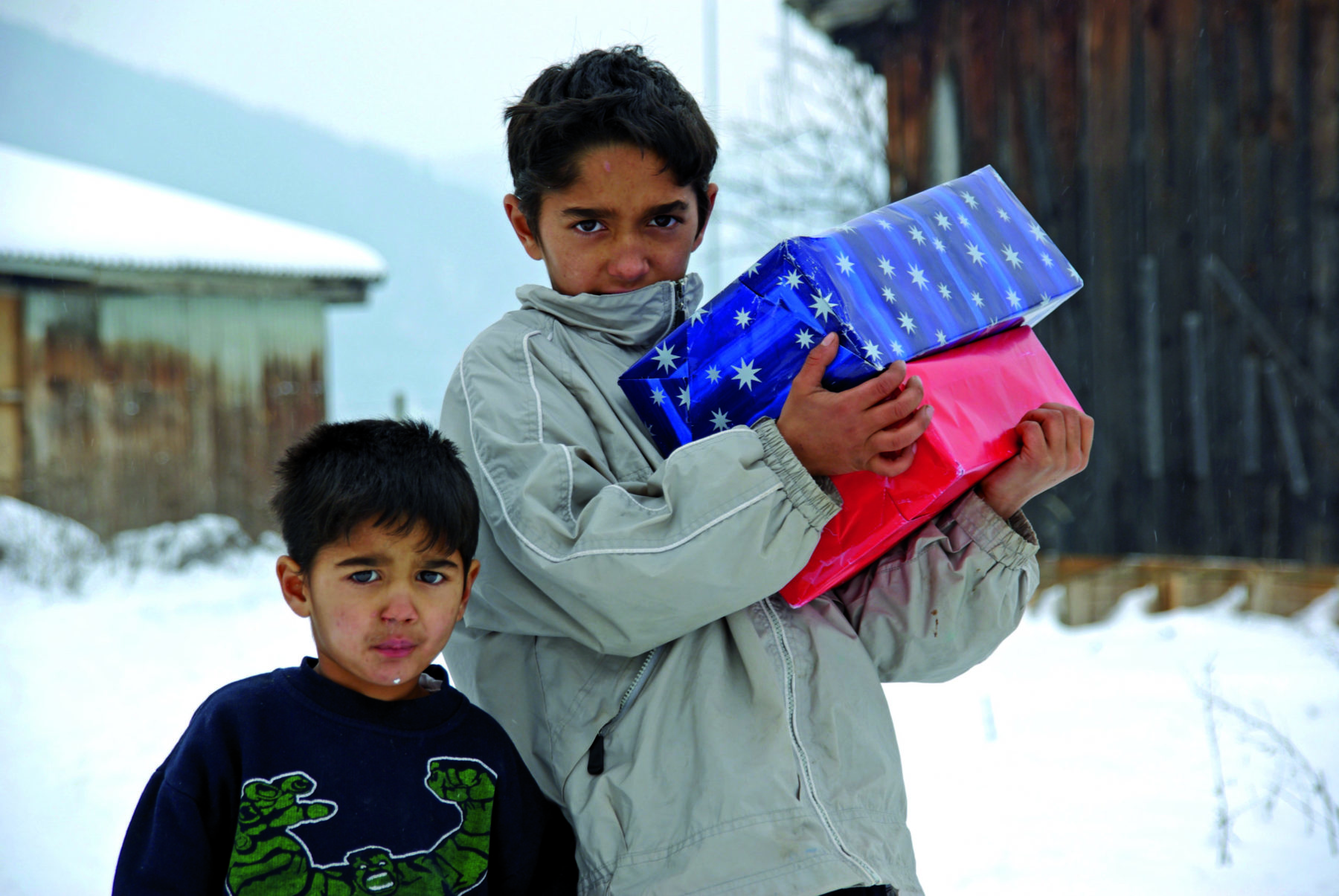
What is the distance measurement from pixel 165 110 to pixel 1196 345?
160 feet

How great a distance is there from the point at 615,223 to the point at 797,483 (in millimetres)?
556

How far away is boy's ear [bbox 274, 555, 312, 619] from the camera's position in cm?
157

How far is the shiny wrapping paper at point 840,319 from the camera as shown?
52.8 inches

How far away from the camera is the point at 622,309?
1.61m

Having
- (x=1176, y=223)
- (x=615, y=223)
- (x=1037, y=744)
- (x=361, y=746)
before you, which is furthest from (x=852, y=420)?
(x=1176, y=223)

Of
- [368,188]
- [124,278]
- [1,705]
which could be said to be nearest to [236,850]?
[1,705]

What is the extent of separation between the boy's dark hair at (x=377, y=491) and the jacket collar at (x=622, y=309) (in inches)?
10.4

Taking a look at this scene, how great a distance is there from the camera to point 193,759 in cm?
143

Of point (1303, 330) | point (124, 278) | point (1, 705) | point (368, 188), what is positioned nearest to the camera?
point (1, 705)

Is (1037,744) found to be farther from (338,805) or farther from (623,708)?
(338,805)

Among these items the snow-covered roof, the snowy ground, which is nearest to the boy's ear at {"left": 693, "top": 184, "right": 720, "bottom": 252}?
the snowy ground

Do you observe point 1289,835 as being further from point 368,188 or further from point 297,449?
point 368,188

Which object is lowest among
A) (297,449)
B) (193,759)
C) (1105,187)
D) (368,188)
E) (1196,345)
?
(193,759)

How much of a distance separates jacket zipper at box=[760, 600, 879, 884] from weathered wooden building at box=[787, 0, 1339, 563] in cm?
539
